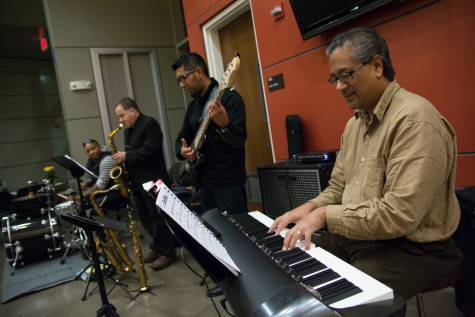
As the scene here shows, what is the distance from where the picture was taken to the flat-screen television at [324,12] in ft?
6.95

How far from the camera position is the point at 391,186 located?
1.01 m

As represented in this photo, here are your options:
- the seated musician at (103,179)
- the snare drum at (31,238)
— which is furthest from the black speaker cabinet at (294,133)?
the snare drum at (31,238)

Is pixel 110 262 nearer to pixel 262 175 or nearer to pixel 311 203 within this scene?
pixel 262 175

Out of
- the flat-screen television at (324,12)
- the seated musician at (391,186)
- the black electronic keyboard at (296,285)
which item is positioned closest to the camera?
the black electronic keyboard at (296,285)

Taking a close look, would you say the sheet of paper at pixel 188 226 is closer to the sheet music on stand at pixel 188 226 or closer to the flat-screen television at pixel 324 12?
the sheet music on stand at pixel 188 226

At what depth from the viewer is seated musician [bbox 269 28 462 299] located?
0.97m

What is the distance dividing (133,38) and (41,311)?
15.2ft

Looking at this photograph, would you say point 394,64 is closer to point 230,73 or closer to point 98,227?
point 230,73

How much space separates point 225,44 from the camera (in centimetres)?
403

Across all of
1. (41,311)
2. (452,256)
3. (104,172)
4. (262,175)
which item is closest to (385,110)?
(452,256)

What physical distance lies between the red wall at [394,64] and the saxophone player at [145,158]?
1.16 metres

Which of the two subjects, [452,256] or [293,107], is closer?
[452,256]

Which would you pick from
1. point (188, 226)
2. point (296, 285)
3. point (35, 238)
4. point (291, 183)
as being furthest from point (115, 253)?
point (296, 285)

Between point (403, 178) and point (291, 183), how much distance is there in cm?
130
